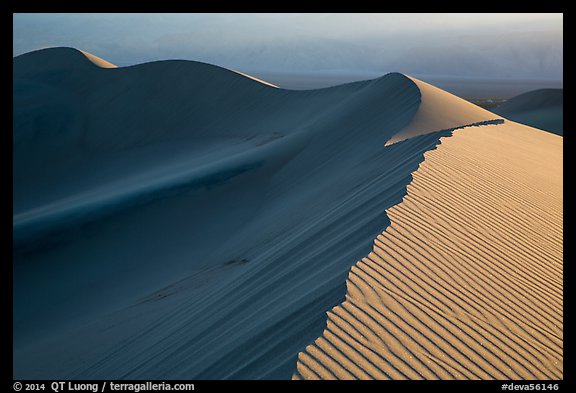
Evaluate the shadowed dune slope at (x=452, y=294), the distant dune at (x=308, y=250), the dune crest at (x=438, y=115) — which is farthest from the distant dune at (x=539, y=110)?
the shadowed dune slope at (x=452, y=294)

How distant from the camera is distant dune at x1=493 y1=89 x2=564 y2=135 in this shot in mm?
27406

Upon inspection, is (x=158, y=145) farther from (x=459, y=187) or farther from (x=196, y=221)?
(x=459, y=187)

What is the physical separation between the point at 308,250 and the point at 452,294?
1.70 meters

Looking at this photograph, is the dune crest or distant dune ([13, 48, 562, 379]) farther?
the dune crest

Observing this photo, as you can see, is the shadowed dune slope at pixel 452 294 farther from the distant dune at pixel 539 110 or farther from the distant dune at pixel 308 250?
the distant dune at pixel 539 110

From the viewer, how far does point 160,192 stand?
12375 millimetres

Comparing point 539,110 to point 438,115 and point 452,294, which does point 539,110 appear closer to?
point 438,115

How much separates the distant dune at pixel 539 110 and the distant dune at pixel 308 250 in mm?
14367

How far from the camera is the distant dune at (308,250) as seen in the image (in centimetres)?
370

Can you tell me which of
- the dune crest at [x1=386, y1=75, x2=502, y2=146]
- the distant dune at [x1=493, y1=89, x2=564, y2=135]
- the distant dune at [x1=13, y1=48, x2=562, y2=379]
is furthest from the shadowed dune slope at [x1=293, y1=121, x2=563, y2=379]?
the distant dune at [x1=493, y1=89, x2=564, y2=135]

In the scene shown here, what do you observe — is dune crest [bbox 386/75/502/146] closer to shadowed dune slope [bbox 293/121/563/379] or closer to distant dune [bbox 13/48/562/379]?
distant dune [bbox 13/48/562/379]

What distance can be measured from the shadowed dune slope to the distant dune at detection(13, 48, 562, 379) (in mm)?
16

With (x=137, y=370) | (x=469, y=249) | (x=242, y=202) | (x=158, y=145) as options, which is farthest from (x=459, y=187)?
(x=158, y=145)

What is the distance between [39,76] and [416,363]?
26172mm
